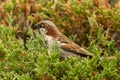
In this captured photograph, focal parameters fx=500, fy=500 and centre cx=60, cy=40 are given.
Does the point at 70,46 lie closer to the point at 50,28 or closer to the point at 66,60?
the point at 50,28

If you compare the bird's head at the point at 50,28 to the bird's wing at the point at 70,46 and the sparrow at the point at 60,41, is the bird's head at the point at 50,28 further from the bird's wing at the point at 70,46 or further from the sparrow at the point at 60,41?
the bird's wing at the point at 70,46

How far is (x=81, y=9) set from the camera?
6.75 meters

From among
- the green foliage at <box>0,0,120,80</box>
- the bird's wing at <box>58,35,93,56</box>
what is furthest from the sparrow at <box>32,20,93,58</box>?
the green foliage at <box>0,0,120,80</box>

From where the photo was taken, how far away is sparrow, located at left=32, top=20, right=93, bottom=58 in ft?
19.9

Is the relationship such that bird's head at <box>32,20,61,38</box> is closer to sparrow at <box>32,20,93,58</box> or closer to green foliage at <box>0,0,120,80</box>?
sparrow at <box>32,20,93,58</box>

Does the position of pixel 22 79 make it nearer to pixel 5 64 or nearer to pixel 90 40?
pixel 5 64

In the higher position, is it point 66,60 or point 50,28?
point 50,28

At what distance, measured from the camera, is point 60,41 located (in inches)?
245

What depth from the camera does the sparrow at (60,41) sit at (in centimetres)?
606

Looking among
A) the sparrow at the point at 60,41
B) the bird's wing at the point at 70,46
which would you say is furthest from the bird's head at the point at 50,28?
the bird's wing at the point at 70,46

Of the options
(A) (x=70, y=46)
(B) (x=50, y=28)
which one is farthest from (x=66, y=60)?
(B) (x=50, y=28)

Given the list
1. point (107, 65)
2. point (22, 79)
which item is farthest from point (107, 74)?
point (22, 79)

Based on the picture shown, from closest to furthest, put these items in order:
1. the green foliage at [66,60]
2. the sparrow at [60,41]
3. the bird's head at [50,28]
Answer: the green foliage at [66,60], the sparrow at [60,41], the bird's head at [50,28]

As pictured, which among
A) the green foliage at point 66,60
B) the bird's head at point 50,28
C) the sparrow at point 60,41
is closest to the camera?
the green foliage at point 66,60
